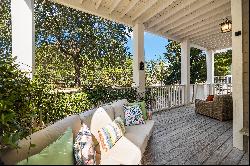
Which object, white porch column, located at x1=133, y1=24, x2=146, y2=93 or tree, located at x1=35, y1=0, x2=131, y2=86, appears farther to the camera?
tree, located at x1=35, y1=0, x2=131, y2=86

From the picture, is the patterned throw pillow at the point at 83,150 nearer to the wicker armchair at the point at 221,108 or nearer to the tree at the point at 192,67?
the wicker armchair at the point at 221,108

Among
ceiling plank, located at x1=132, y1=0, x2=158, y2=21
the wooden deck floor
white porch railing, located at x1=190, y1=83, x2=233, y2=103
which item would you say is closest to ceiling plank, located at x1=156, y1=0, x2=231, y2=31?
ceiling plank, located at x1=132, y1=0, x2=158, y2=21

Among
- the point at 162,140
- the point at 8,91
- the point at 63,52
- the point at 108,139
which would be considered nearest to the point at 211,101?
the point at 162,140

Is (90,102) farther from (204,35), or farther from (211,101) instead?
(204,35)

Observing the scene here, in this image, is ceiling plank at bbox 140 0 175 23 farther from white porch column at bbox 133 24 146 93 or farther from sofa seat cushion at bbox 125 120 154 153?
sofa seat cushion at bbox 125 120 154 153

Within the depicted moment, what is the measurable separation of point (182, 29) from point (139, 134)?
568cm

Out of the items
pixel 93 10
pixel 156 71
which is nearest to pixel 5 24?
pixel 93 10

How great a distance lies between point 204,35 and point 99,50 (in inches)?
171

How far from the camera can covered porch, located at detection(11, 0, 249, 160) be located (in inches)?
158

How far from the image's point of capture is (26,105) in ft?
11.9

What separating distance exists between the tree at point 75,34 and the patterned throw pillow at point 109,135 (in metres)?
7.08

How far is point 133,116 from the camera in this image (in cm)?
458

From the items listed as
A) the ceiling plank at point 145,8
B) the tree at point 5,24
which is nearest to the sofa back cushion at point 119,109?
the ceiling plank at point 145,8

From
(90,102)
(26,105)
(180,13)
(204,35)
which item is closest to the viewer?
(26,105)
